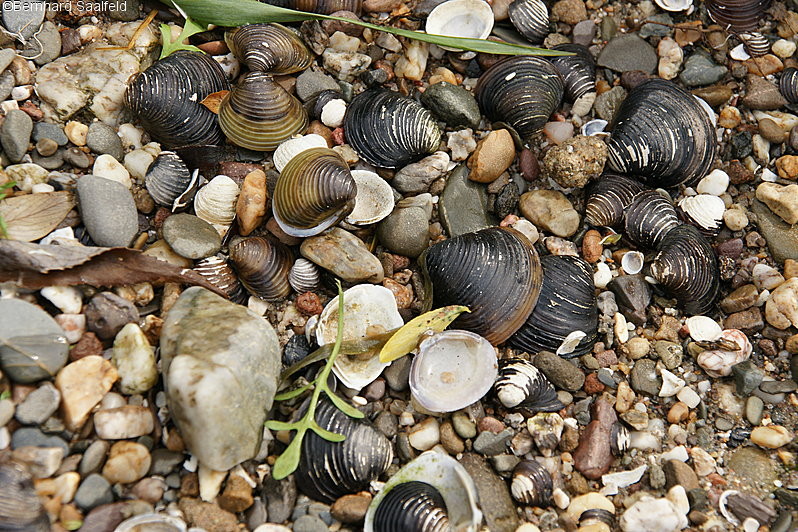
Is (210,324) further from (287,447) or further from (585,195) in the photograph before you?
(585,195)

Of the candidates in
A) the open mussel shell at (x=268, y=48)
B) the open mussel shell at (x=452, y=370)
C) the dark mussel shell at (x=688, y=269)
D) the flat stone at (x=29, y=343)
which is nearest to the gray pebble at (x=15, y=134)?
the flat stone at (x=29, y=343)

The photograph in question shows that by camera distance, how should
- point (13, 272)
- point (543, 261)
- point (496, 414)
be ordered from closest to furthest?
point (13, 272) < point (496, 414) < point (543, 261)

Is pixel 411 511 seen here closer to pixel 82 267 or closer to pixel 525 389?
pixel 525 389

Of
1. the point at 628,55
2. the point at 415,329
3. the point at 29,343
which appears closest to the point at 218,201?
the point at 29,343

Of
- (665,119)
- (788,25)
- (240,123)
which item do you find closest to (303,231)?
(240,123)

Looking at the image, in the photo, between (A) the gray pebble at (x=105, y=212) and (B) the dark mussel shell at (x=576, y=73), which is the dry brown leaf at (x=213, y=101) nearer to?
(A) the gray pebble at (x=105, y=212)

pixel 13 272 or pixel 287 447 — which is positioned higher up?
pixel 13 272
